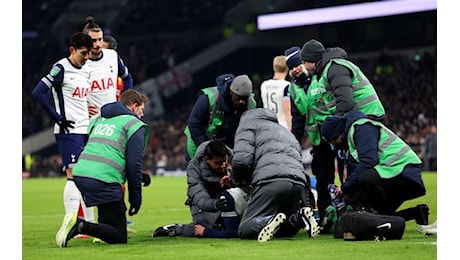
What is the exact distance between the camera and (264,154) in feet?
28.5

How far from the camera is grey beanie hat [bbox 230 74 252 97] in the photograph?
917 centimetres

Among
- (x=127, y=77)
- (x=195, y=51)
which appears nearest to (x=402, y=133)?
(x=195, y=51)

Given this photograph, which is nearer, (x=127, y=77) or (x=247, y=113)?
(x=247, y=113)

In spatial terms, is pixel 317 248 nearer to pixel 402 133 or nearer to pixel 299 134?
pixel 299 134

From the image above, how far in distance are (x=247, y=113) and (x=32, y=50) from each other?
38650 millimetres

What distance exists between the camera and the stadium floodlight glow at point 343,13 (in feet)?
113

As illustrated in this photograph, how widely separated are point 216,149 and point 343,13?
28770 millimetres

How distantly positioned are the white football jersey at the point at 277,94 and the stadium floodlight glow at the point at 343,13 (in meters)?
23.3

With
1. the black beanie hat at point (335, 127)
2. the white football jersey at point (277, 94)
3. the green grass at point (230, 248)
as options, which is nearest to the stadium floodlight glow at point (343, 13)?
the white football jersey at point (277, 94)

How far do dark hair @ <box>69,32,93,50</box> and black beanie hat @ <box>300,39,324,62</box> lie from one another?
2166 mm

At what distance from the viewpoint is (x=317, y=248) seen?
7488mm

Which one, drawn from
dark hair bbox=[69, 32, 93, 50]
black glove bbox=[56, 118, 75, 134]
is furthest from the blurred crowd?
dark hair bbox=[69, 32, 93, 50]

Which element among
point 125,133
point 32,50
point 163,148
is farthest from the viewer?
Result: point 32,50

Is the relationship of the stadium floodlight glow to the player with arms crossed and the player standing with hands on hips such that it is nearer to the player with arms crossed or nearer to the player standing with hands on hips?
the player with arms crossed
